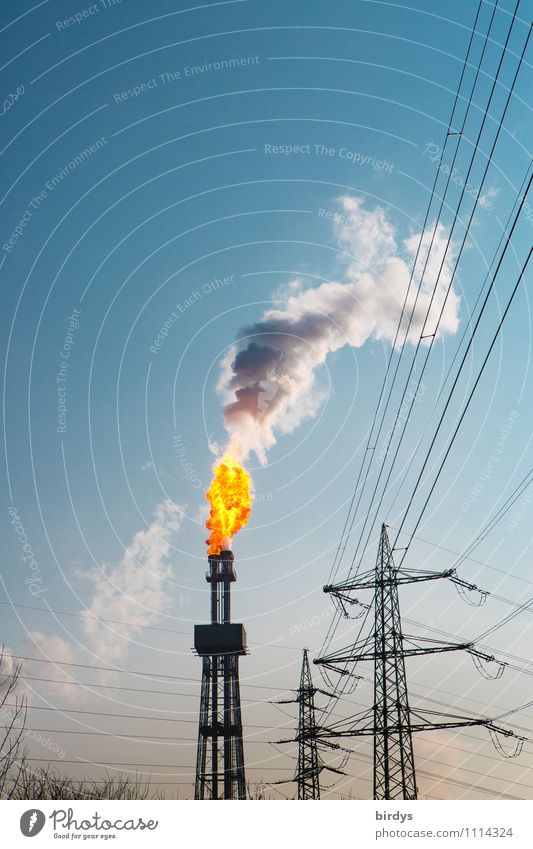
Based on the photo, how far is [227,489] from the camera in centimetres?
6228

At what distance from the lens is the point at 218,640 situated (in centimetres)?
7175

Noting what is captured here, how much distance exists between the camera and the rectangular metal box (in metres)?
71.6

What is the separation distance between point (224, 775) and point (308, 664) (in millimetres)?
24185

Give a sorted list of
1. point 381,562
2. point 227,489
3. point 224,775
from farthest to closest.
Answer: point 224,775, point 227,489, point 381,562

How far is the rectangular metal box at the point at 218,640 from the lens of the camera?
71562 millimetres

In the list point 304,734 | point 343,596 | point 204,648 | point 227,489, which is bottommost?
point 304,734

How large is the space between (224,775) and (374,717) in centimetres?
4905

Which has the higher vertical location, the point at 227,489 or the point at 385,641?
the point at 227,489

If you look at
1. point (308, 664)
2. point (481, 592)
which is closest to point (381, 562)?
point (481, 592)

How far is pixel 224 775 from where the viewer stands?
6906cm

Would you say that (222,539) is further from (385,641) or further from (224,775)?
(385,641)
